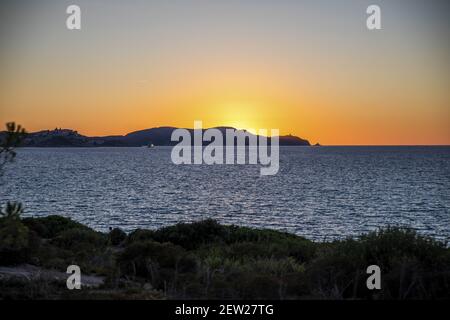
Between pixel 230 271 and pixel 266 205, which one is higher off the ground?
pixel 230 271

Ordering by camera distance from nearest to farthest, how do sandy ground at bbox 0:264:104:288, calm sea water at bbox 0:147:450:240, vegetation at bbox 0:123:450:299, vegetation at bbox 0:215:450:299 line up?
vegetation at bbox 0:123:450:299
vegetation at bbox 0:215:450:299
sandy ground at bbox 0:264:104:288
calm sea water at bbox 0:147:450:240

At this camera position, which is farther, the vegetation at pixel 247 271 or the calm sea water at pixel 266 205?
the calm sea water at pixel 266 205

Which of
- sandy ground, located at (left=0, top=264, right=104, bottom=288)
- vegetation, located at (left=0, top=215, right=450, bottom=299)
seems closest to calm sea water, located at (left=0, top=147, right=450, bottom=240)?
sandy ground, located at (left=0, top=264, right=104, bottom=288)

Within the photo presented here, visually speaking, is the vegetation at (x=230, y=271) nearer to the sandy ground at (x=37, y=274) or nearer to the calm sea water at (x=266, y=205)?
the sandy ground at (x=37, y=274)

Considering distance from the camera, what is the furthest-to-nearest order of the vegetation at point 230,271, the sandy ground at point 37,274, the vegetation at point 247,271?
the sandy ground at point 37,274, the vegetation at point 247,271, the vegetation at point 230,271

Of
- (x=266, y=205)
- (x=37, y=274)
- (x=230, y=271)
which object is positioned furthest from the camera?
(x=266, y=205)

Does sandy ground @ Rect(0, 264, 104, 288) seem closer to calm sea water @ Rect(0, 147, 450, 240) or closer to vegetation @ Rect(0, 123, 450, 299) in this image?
vegetation @ Rect(0, 123, 450, 299)

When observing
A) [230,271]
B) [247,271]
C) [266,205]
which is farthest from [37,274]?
[266,205]

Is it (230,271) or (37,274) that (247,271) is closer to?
(230,271)

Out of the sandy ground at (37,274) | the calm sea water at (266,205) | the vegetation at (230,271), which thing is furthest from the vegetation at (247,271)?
the calm sea water at (266,205)

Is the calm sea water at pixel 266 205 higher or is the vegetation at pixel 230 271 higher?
the vegetation at pixel 230 271

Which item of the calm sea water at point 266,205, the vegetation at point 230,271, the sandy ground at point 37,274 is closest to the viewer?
the vegetation at point 230,271

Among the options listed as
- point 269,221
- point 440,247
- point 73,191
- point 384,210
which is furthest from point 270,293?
point 73,191

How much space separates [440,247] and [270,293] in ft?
15.7
